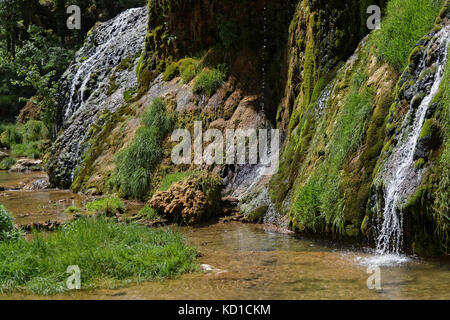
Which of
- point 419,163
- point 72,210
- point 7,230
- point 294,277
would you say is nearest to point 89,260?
point 7,230

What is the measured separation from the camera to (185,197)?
960cm

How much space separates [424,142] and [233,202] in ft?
15.7

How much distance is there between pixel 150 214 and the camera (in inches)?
380

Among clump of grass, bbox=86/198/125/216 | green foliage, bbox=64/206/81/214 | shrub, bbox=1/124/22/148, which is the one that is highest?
shrub, bbox=1/124/22/148

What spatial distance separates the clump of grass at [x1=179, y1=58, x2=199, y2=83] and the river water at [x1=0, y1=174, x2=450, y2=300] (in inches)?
274

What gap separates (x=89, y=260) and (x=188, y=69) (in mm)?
8623

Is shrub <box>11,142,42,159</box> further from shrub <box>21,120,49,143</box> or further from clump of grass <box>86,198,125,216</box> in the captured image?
clump of grass <box>86,198,125,216</box>

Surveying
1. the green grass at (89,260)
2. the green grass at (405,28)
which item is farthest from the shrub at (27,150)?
the green grass at (405,28)

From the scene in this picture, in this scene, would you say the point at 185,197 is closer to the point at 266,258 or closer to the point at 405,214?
the point at 266,258

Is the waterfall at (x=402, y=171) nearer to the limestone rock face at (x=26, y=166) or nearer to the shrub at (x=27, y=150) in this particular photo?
the limestone rock face at (x=26, y=166)

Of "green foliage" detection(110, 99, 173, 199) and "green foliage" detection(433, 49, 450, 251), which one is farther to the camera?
"green foliage" detection(110, 99, 173, 199)

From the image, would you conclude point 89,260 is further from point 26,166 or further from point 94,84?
point 26,166

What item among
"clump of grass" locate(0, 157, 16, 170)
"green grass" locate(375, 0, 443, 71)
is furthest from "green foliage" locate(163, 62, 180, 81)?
"clump of grass" locate(0, 157, 16, 170)

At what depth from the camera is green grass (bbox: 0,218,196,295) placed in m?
5.52
